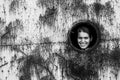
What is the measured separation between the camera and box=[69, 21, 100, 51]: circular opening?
227cm

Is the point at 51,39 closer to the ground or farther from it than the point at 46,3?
closer to the ground

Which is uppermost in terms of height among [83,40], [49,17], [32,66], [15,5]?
[15,5]

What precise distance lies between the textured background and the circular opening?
0.17 ft

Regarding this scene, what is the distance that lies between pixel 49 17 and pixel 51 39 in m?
0.24

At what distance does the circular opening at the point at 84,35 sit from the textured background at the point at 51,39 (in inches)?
2.0

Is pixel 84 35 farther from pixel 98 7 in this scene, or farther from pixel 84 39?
pixel 98 7

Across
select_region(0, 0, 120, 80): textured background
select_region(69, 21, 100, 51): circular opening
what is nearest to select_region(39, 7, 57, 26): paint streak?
select_region(0, 0, 120, 80): textured background

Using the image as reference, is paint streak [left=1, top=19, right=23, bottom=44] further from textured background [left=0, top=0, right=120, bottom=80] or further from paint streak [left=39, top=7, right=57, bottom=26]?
paint streak [left=39, top=7, right=57, bottom=26]

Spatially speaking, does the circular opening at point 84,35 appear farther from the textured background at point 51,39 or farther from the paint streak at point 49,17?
the paint streak at point 49,17

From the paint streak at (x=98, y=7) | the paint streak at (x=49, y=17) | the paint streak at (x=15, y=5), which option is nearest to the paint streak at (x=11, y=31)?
the paint streak at (x=15, y=5)

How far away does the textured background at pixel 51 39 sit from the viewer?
2277mm

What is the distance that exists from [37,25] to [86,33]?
53cm

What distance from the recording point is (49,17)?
235 cm

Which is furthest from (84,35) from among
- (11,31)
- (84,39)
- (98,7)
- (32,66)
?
(11,31)
